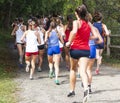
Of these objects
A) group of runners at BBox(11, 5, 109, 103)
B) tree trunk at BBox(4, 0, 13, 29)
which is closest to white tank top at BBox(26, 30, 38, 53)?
group of runners at BBox(11, 5, 109, 103)

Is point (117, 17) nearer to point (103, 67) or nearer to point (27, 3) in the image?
point (103, 67)

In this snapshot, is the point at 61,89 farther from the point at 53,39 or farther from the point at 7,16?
the point at 7,16

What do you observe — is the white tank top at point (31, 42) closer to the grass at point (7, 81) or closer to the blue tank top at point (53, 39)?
the blue tank top at point (53, 39)

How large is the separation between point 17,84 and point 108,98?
354cm

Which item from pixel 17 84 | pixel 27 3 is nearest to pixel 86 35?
pixel 17 84

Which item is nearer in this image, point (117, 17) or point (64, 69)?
point (64, 69)

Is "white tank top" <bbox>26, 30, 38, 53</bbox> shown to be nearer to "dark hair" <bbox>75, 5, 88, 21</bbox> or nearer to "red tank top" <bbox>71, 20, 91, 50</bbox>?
"red tank top" <bbox>71, 20, 91, 50</bbox>

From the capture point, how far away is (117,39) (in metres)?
21.6

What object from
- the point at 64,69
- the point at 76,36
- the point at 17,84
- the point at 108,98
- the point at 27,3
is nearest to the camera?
the point at 76,36

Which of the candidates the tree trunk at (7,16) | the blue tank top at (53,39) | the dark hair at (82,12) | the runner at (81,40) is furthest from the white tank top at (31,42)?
the tree trunk at (7,16)

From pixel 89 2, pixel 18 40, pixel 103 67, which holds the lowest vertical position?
pixel 103 67

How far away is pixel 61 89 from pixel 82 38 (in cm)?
275

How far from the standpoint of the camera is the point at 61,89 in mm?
11578

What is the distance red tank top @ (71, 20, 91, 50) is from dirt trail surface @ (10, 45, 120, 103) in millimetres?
1321
